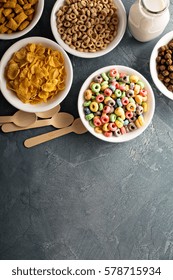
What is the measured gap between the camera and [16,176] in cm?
158

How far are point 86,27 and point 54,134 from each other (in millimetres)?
362

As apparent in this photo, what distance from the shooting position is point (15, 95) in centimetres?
155

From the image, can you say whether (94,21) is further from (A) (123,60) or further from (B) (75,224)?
(B) (75,224)

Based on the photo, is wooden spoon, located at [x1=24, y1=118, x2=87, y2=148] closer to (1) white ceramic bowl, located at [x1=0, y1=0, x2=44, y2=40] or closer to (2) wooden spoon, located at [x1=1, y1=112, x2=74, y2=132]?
(2) wooden spoon, located at [x1=1, y1=112, x2=74, y2=132]

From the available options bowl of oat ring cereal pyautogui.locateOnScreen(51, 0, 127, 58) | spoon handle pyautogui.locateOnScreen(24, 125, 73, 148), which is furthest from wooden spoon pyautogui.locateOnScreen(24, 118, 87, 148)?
bowl of oat ring cereal pyautogui.locateOnScreen(51, 0, 127, 58)

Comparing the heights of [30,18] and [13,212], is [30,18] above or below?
above

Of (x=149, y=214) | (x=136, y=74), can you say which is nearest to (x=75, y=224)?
(x=149, y=214)

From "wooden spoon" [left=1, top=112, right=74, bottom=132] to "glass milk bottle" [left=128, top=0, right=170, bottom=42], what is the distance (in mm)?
357

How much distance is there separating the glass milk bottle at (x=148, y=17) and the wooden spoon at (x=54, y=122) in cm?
36

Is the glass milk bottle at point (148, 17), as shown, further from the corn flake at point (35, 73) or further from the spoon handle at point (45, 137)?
the spoon handle at point (45, 137)

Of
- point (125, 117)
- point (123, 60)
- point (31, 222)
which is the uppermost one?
point (123, 60)

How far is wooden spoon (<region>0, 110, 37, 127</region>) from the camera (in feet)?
5.15

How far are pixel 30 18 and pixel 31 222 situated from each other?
2.15 ft

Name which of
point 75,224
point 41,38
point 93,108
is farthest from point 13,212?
point 41,38
